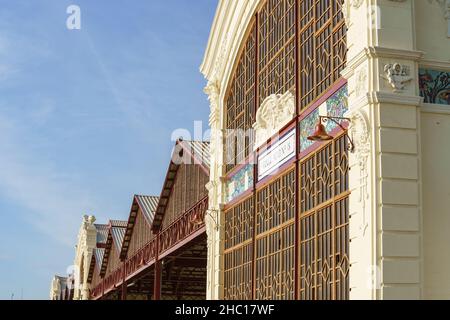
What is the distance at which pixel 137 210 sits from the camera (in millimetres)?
45500

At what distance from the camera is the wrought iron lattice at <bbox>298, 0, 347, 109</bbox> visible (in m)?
16.1

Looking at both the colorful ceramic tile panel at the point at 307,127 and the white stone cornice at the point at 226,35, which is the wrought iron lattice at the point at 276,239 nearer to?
the colorful ceramic tile panel at the point at 307,127

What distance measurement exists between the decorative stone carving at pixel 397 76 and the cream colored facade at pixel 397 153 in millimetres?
17

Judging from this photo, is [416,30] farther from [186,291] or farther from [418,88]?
[186,291]

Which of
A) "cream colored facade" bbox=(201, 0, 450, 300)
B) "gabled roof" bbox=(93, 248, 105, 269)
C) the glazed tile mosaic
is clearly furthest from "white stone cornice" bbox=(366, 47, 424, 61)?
"gabled roof" bbox=(93, 248, 105, 269)

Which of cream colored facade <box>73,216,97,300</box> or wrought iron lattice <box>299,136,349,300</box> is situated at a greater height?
cream colored facade <box>73,216,97,300</box>

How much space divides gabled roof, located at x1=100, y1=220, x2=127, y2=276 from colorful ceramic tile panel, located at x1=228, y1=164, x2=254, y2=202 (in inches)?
1076

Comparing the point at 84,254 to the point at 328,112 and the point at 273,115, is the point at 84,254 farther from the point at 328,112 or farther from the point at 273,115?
the point at 328,112

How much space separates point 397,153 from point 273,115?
21.7 ft

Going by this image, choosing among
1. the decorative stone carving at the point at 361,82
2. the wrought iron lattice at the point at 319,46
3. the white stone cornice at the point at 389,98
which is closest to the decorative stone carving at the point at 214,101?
the wrought iron lattice at the point at 319,46

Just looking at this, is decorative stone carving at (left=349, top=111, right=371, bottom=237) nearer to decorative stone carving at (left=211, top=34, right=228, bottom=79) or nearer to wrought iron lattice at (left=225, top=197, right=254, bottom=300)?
wrought iron lattice at (left=225, top=197, right=254, bottom=300)

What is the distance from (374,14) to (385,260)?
13.9 ft

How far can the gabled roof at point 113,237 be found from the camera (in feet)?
172

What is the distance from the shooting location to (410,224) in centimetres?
1358
